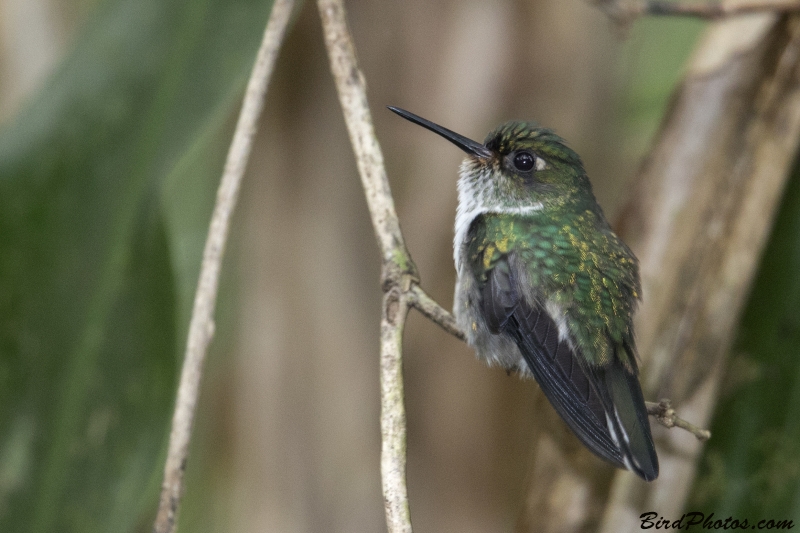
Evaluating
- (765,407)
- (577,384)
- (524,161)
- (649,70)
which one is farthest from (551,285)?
(649,70)

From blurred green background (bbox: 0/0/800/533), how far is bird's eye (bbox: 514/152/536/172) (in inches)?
18.3

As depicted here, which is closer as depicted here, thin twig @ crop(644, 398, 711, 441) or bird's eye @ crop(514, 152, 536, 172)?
thin twig @ crop(644, 398, 711, 441)

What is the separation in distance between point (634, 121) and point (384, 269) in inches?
61.3

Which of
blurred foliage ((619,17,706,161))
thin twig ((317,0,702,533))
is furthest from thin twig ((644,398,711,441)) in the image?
blurred foliage ((619,17,706,161))

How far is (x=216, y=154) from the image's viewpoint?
2.05m

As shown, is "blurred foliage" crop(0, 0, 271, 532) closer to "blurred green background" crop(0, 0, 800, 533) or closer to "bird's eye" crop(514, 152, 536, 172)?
"blurred green background" crop(0, 0, 800, 533)

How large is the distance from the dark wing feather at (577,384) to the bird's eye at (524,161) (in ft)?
0.81

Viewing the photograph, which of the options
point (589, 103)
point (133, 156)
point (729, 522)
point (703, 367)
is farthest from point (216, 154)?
point (729, 522)

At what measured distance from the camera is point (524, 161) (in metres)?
1.26

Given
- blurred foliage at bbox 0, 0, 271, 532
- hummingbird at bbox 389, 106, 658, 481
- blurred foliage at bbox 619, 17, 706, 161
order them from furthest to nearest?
1. blurred foliage at bbox 619, 17, 706, 161
2. blurred foliage at bbox 0, 0, 271, 532
3. hummingbird at bbox 389, 106, 658, 481

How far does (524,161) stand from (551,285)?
292 mm

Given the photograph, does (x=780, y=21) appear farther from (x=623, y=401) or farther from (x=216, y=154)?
(x=216, y=154)

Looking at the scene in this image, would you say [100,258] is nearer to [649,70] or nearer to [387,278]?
[387,278]

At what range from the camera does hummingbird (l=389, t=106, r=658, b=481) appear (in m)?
0.85
